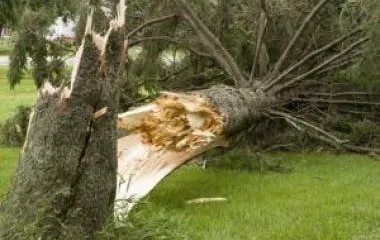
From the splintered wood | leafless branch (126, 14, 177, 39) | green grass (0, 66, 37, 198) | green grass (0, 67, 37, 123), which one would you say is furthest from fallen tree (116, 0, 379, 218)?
green grass (0, 67, 37, 123)

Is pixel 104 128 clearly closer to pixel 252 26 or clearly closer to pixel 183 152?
pixel 183 152

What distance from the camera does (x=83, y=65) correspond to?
11.9 ft

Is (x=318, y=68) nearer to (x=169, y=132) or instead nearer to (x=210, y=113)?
(x=210, y=113)

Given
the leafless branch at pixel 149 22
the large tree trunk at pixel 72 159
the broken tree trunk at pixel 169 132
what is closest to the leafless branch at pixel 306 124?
the broken tree trunk at pixel 169 132

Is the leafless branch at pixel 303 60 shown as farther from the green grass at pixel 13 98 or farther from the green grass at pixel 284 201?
the green grass at pixel 13 98

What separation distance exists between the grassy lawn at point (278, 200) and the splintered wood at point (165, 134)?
35 centimetres

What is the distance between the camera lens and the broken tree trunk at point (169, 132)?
19.5 ft

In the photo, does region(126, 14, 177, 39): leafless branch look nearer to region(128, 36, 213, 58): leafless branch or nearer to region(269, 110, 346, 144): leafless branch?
region(128, 36, 213, 58): leafless branch

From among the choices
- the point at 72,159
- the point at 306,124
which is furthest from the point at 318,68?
the point at 72,159

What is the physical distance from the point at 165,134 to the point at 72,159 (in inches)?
114

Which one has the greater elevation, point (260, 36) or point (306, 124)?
point (260, 36)

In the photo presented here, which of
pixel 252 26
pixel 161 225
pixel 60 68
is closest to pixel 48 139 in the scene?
pixel 161 225

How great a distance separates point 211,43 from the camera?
8.67 m

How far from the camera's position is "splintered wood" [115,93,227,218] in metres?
6.01
